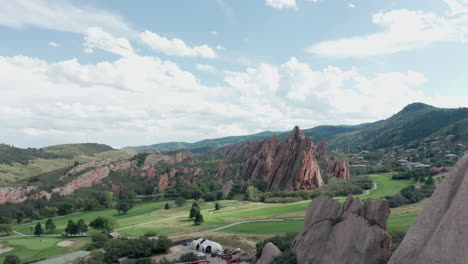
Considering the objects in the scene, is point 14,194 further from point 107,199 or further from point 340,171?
point 340,171

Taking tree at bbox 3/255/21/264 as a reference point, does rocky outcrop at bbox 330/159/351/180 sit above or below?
above

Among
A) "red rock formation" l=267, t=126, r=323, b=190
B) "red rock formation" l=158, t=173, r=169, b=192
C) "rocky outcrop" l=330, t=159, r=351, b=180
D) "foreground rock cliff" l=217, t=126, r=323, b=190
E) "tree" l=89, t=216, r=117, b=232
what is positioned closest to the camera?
"tree" l=89, t=216, r=117, b=232

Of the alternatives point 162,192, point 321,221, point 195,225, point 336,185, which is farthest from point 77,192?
point 321,221

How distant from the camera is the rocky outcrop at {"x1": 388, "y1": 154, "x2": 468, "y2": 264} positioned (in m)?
14.7

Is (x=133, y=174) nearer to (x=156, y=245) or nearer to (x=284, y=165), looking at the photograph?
(x=284, y=165)

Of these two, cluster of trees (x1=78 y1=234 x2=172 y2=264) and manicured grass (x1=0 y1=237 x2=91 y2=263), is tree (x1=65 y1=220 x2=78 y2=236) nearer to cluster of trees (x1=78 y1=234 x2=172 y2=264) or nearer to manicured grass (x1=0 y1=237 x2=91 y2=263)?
manicured grass (x1=0 y1=237 x2=91 y2=263)

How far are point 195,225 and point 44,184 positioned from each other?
4877 inches

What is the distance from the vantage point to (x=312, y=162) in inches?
4980

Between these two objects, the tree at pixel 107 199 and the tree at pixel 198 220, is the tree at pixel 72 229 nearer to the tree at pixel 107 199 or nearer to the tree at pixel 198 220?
the tree at pixel 198 220

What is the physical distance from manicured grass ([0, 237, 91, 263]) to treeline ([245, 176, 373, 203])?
2671 inches

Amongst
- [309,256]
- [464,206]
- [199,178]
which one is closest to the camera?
[464,206]

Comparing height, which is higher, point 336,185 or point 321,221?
point 321,221

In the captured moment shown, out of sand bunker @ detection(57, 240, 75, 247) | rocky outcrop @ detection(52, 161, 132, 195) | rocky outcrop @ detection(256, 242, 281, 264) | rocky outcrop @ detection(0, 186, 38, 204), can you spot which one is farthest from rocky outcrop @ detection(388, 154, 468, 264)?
rocky outcrop @ detection(52, 161, 132, 195)

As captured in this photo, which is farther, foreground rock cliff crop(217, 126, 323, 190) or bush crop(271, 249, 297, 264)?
foreground rock cliff crop(217, 126, 323, 190)
